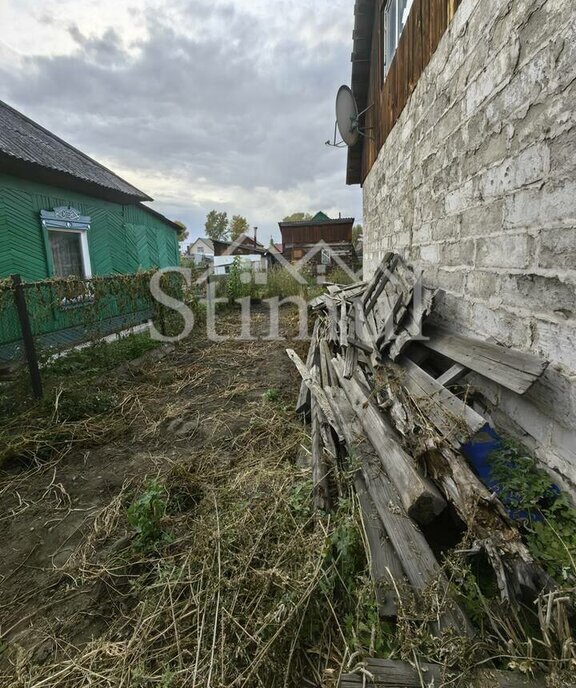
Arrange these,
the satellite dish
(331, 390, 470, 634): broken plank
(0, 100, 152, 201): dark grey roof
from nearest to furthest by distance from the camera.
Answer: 1. (331, 390, 470, 634): broken plank
2. (0, 100, 152, 201): dark grey roof
3. the satellite dish

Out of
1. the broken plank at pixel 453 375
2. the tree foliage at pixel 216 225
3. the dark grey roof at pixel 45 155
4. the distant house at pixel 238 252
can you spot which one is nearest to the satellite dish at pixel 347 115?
the dark grey roof at pixel 45 155

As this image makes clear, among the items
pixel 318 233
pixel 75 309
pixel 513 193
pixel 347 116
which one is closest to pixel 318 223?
pixel 318 233

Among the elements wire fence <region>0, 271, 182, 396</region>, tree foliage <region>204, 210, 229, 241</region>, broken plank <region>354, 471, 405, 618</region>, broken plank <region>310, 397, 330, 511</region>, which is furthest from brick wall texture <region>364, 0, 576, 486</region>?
tree foliage <region>204, 210, 229, 241</region>

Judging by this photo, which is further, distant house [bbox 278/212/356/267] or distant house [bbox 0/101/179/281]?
distant house [bbox 278/212/356/267]

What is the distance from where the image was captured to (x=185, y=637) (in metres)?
1.61

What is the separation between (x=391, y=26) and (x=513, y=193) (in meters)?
4.96

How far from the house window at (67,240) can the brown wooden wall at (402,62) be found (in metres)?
6.17

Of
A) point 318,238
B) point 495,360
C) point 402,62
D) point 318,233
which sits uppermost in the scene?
point 402,62

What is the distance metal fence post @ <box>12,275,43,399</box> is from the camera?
160 inches

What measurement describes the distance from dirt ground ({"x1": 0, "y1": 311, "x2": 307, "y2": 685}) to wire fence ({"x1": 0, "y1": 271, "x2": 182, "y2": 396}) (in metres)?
0.98

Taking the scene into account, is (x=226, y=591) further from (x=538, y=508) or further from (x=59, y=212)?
(x=59, y=212)

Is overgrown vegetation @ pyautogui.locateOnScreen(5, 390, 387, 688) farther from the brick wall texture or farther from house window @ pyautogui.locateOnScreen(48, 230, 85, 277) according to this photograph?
Result: house window @ pyautogui.locateOnScreen(48, 230, 85, 277)

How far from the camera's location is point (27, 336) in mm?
4070

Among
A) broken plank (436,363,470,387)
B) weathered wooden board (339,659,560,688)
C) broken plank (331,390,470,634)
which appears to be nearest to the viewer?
weathered wooden board (339,659,560,688)
